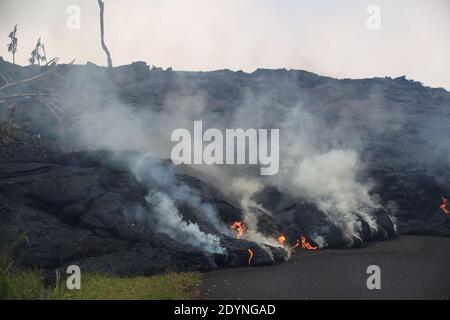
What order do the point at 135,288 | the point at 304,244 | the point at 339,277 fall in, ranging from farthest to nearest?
the point at 304,244
the point at 339,277
the point at 135,288

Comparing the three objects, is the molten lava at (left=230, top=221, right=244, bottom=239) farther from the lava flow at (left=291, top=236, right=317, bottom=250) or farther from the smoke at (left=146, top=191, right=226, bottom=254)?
the smoke at (left=146, top=191, right=226, bottom=254)

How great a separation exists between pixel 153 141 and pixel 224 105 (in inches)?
604

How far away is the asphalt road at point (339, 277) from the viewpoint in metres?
12.9

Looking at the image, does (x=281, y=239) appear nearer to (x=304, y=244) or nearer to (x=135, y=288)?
(x=304, y=244)

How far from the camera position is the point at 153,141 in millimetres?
30328

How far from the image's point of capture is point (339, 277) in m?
14.8

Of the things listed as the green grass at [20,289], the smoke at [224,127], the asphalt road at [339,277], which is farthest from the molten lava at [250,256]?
the green grass at [20,289]

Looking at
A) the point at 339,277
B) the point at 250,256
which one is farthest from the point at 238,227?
the point at 339,277

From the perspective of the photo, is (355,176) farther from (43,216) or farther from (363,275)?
(43,216)

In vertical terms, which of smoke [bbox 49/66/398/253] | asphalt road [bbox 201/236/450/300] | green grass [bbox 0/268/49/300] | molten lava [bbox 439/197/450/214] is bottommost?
asphalt road [bbox 201/236/450/300]

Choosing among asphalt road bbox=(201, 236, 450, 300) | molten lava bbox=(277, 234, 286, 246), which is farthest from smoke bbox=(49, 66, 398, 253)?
asphalt road bbox=(201, 236, 450, 300)

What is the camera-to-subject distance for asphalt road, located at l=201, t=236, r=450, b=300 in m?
12.9

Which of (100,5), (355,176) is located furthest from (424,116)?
(100,5)
